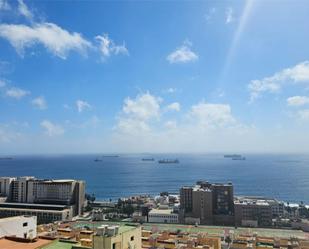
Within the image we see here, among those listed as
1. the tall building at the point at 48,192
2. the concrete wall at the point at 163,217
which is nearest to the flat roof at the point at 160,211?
the concrete wall at the point at 163,217

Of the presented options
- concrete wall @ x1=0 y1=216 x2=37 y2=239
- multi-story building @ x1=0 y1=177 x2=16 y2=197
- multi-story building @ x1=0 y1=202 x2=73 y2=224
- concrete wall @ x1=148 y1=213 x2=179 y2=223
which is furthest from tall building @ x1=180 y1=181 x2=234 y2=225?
concrete wall @ x1=0 y1=216 x2=37 y2=239

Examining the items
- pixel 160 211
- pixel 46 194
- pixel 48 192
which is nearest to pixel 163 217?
pixel 160 211

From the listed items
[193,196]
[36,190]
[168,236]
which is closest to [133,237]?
[168,236]

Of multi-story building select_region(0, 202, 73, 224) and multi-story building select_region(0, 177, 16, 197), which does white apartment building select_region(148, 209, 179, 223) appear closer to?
multi-story building select_region(0, 202, 73, 224)

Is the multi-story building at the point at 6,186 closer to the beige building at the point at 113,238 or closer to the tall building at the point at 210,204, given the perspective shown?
the tall building at the point at 210,204

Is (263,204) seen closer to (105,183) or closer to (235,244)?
(235,244)

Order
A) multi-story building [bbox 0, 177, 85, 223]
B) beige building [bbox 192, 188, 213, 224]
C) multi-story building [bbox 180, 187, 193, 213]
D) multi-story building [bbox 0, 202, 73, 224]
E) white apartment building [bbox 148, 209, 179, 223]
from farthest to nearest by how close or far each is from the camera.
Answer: multi-story building [bbox 0, 177, 85, 223] < multi-story building [bbox 0, 202, 73, 224] < multi-story building [bbox 180, 187, 193, 213] < beige building [bbox 192, 188, 213, 224] < white apartment building [bbox 148, 209, 179, 223]

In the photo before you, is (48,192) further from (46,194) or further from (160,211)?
(160,211)
